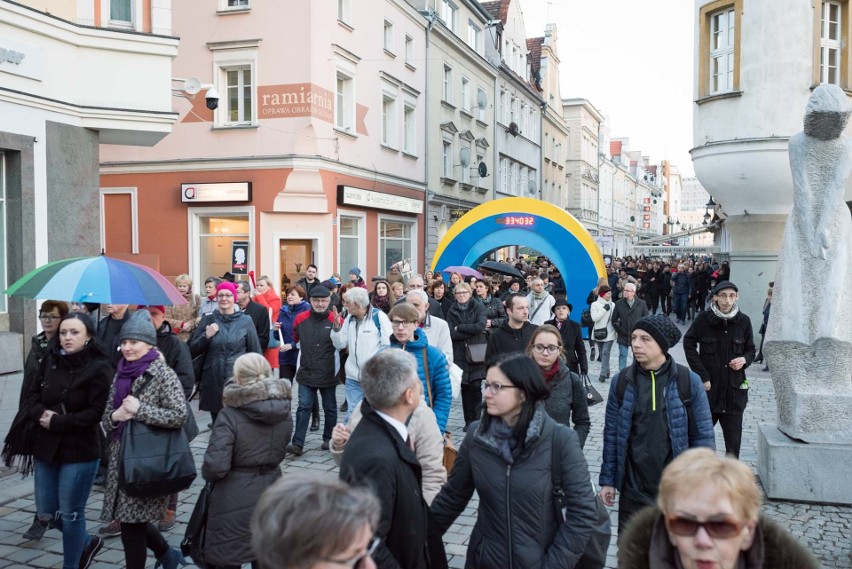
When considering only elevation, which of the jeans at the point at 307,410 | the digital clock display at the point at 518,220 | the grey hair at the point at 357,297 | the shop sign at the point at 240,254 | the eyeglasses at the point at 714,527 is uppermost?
the digital clock display at the point at 518,220

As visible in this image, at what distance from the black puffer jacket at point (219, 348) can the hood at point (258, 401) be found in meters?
3.20

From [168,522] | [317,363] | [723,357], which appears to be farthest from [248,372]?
[723,357]

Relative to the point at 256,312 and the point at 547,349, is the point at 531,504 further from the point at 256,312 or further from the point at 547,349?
the point at 256,312

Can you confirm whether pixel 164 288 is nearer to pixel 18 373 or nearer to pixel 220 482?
pixel 220 482

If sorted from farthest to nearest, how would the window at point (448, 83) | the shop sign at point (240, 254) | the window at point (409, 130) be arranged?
1. the window at point (448, 83)
2. the window at point (409, 130)
3. the shop sign at point (240, 254)

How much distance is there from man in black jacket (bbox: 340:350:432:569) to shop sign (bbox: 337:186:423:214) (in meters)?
17.7

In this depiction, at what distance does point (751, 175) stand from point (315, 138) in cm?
1054

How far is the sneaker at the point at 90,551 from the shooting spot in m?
4.92

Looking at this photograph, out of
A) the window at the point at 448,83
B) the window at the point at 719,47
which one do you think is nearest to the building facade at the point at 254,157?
the window at the point at 448,83

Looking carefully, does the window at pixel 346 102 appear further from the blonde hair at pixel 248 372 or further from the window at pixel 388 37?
the blonde hair at pixel 248 372

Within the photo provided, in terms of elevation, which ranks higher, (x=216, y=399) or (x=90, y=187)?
(x=90, y=187)

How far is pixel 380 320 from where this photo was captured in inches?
286

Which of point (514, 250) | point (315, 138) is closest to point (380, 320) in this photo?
point (315, 138)

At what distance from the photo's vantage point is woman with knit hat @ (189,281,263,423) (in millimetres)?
7484
